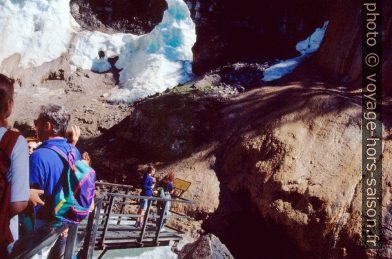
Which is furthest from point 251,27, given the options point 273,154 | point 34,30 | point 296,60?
point 273,154

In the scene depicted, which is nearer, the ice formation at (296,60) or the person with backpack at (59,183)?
the person with backpack at (59,183)

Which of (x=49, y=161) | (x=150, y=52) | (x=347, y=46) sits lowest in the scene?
(x=49, y=161)

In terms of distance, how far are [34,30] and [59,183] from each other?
15.9m

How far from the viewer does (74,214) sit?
2.62m

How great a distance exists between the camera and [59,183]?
2623 millimetres

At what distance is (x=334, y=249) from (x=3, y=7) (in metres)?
16.5

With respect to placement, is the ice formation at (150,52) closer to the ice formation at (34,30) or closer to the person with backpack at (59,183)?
the ice formation at (34,30)

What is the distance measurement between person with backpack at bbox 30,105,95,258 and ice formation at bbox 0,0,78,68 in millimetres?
14154

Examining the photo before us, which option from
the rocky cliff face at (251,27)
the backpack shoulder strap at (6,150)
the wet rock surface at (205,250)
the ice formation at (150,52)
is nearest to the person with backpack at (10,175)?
the backpack shoulder strap at (6,150)

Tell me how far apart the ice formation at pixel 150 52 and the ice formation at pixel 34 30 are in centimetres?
88

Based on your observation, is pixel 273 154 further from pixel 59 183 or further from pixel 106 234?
pixel 59 183

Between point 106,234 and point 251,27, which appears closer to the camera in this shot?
point 106,234

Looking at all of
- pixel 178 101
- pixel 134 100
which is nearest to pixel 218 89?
pixel 178 101

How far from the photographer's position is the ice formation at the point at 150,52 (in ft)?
48.7
